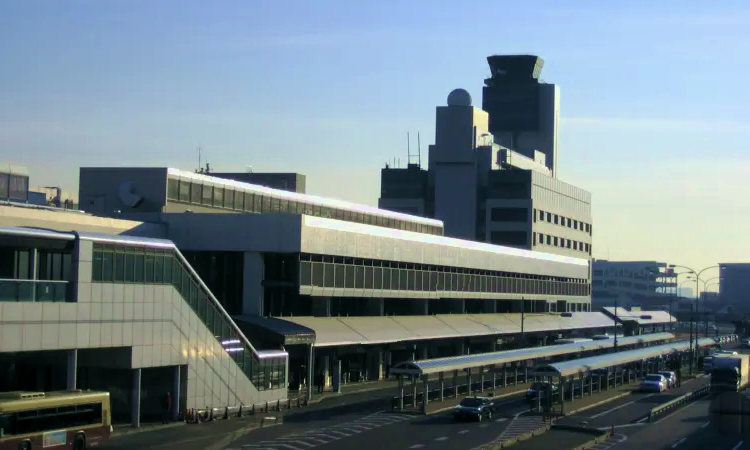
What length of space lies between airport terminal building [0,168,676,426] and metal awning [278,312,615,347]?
0.27 m

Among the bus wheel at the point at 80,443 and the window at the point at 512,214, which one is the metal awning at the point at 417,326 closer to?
the window at the point at 512,214

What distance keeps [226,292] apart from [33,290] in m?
29.9

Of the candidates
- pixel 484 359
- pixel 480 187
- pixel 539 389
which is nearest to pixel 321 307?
pixel 484 359

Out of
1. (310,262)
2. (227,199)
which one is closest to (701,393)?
(310,262)

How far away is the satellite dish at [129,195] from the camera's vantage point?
8025cm

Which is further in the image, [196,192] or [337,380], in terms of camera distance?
[196,192]

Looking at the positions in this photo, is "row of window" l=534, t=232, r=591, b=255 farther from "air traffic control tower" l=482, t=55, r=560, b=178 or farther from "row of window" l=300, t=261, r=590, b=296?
"row of window" l=300, t=261, r=590, b=296

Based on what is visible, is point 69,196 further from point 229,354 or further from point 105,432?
point 105,432

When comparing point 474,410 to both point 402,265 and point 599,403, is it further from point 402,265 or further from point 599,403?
point 402,265

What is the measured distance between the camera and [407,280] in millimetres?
94062

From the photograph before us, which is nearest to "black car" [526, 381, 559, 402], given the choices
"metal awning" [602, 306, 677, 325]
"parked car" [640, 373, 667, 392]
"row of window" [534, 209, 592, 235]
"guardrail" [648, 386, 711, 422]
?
"guardrail" [648, 386, 711, 422]

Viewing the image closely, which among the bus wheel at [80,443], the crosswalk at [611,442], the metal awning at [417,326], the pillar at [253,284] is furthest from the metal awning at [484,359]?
the bus wheel at [80,443]

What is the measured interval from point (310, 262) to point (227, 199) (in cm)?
1353

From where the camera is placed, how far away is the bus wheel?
45.4 meters
